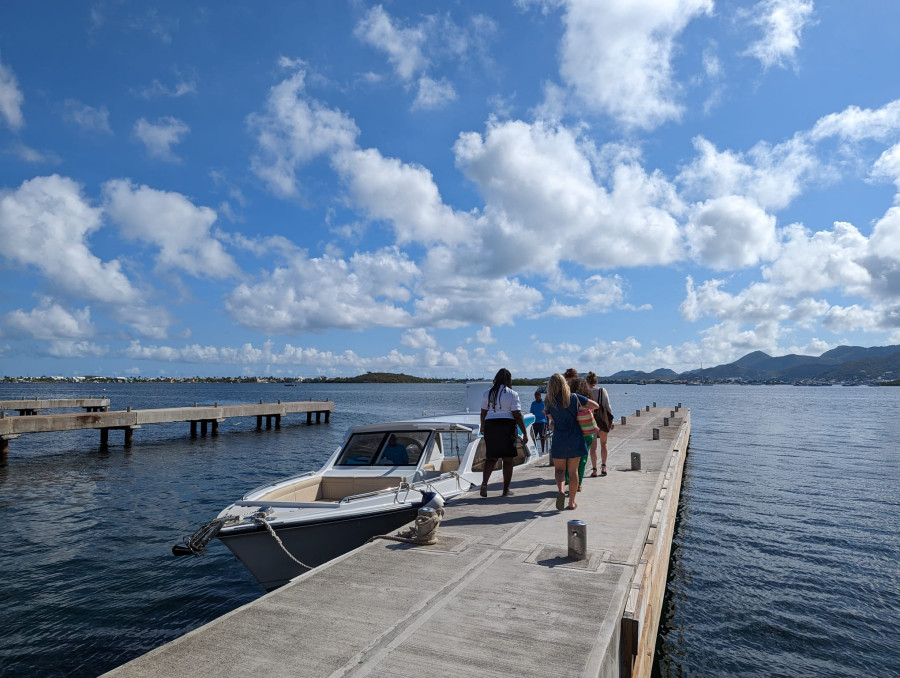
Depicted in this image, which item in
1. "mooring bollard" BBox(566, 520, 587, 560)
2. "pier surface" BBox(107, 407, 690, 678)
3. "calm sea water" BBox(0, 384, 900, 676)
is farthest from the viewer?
"calm sea water" BBox(0, 384, 900, 676)

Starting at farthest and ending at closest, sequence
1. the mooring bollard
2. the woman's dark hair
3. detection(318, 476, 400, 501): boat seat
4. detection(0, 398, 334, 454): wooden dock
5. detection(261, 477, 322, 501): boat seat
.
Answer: detection(0, 398, 334, 454): wooden dock, detection(318, 476, 400, 501): boat seat, detection(261, 477, 322, 501): boat seat, the woman's dark hair, the mooring bollard

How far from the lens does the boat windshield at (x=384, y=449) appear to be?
424 inches

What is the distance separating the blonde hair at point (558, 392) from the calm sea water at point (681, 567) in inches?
148

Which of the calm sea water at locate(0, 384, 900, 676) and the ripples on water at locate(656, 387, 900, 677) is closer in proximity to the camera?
the ripples on water at locate(656, 387, 900, 677)

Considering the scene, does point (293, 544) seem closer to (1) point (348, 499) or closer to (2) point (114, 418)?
(1) point (348, 499)

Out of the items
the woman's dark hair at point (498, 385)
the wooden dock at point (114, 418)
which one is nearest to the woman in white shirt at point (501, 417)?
the woman's dark hair at point (498, 385)

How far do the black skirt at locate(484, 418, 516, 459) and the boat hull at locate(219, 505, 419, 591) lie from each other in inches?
79.1

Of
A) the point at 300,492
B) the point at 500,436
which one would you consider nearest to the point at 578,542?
the point at 500,436

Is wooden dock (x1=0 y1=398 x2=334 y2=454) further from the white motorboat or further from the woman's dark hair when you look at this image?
the woman's dark hair

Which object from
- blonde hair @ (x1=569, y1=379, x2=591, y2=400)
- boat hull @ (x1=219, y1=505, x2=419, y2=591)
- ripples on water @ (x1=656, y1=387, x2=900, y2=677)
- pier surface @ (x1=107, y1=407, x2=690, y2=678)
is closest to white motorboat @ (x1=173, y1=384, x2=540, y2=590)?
boat hull @ (x1=219, y1=505, x2=419, y2=591)

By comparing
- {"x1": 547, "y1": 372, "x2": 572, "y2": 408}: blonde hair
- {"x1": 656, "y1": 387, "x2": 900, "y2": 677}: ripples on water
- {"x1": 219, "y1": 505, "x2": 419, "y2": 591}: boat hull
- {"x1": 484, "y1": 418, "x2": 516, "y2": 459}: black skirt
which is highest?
{"x1": 547, "y1": 372, "x2": 572, "y2": 408}: blonde hair

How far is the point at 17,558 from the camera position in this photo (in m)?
11.3

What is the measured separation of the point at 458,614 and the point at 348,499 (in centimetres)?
436

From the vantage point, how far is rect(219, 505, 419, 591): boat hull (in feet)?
25.2
